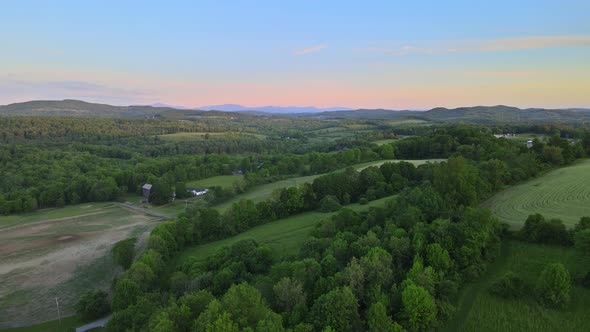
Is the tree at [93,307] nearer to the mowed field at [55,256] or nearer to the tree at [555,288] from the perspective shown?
the mowed field at [55,256]

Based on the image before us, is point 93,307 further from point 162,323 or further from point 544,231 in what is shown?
point 544,231

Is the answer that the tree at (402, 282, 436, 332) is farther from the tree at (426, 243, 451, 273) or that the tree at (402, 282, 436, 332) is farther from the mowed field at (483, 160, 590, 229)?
the mowed field at (483, 160, 590, 229)

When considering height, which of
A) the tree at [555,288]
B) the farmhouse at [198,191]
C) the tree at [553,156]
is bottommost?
the farmhouse at [198,191]

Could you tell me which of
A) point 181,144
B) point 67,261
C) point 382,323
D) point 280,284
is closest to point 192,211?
point 67,261

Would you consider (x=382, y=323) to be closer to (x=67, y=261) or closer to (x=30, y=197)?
(x=67, y=261)

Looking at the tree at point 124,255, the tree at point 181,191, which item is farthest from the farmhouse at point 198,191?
the tree at point 124,255

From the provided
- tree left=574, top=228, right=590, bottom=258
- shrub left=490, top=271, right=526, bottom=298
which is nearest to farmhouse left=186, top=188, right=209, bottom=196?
shrub left=490, top=271, right=526, bottom=298
